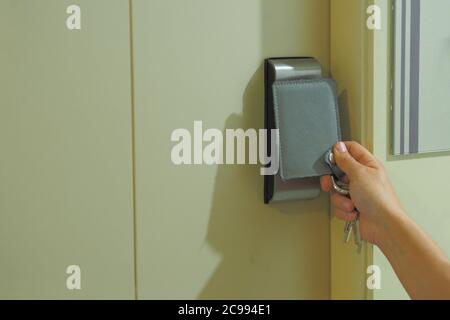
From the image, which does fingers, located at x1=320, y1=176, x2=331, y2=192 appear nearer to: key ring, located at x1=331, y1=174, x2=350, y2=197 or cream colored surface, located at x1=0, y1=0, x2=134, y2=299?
key ring, located at x1=331, y1=174, x2=350, y2=197

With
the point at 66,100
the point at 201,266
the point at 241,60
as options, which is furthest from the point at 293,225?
the point at 66,100

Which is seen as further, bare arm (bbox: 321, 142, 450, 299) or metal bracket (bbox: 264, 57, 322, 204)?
metal bracket (bbox: 264, 57, 322, 204)

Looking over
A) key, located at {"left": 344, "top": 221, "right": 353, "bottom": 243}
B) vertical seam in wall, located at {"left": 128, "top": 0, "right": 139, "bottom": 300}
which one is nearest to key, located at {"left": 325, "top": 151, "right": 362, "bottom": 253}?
key, located at {"left": 344, "top": 221, "right": 353, "bottom": 243}

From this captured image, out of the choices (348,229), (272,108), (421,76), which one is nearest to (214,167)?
(272,108)

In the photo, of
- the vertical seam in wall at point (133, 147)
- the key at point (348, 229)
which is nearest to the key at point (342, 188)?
the key at point (348, 229)

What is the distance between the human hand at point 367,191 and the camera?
37.8 inches

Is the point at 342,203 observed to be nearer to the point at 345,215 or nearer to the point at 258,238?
the point at 345,215

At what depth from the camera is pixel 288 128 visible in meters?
0.99

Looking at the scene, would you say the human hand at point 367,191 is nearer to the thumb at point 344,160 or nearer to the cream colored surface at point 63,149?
the thumb at point 344,160

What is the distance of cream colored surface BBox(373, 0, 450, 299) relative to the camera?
1.01 m

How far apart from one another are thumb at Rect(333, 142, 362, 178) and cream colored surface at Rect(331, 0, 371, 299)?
0.05m

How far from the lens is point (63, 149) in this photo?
0.93 m

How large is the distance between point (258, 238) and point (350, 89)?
0.28m

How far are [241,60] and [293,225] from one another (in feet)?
0.96
